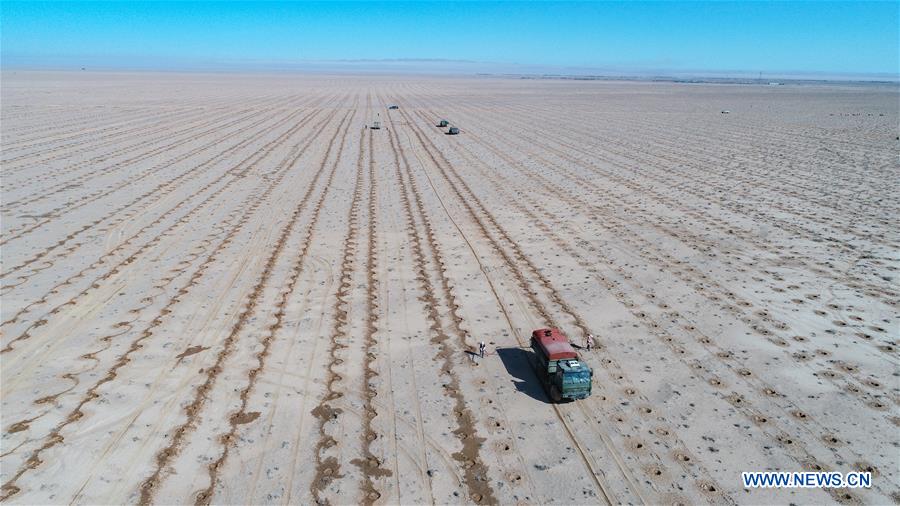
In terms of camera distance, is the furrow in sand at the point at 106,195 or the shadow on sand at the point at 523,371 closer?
the shadow on sand at the point at 523,371

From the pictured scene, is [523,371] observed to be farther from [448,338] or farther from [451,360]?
[448,338]

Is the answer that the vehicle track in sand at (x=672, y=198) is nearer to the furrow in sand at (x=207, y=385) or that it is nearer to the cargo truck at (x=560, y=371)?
the cargo truck at (x=560, y=371)

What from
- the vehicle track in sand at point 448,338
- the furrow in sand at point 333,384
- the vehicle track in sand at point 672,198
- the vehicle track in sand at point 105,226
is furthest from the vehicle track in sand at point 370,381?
the vehicle track in sand at point 672,198

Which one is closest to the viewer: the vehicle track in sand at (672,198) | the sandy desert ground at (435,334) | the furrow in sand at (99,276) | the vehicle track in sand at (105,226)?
the sandy desert ground at (435,334)

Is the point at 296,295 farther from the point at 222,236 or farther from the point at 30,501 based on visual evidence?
the point at 30,501

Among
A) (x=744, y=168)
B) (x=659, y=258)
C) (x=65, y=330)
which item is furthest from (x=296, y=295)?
(x=744, y=168)

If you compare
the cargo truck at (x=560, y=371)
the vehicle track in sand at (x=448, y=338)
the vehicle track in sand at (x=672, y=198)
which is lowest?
the vehicle track in sand at (x=672, y=198)

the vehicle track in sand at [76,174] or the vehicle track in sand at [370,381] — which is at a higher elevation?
the vehicle track in sand at [370,381]
